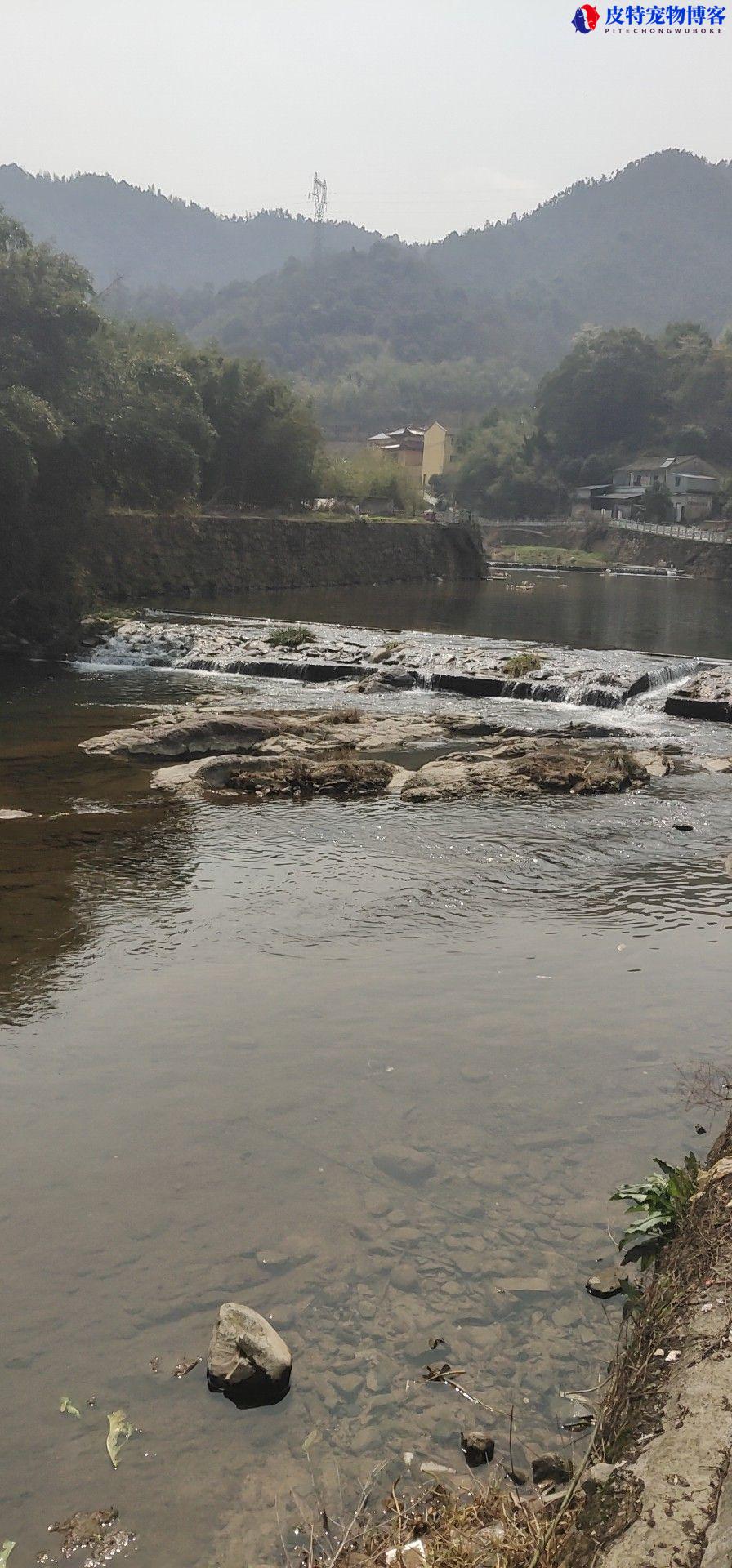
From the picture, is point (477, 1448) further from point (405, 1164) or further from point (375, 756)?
point (375, 756)

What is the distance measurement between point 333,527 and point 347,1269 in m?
46.6

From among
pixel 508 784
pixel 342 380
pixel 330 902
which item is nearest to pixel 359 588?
pixel 508 784

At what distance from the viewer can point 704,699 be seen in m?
20.1

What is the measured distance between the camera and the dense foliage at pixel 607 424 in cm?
10431

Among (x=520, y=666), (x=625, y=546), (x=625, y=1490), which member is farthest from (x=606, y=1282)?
(x=625, y=546)

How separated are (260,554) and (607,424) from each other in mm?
73923

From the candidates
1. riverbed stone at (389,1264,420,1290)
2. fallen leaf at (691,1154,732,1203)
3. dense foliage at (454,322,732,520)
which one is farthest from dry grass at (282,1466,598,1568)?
dense foliage at (454,322,732,520)

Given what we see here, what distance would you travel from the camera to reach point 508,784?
530 inches

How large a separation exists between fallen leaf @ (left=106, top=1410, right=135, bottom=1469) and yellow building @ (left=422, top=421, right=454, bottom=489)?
119 m

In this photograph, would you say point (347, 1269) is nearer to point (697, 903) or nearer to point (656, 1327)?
point (656, 1327)

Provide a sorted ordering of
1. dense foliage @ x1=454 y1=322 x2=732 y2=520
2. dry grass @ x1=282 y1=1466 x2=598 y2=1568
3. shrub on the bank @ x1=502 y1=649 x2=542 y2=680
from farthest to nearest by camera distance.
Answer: dense foliage @ x1=454 y1=322 x2=732 y2=520 < shrub on the bank @ x1=502 y1=649 x2=542 y2=680 < dry grass @ x1=282 y1=1466 x2=598 y2=1568

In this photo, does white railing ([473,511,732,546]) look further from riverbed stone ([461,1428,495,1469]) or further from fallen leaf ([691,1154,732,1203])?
riverbed stone ([461,1428,495,1469])

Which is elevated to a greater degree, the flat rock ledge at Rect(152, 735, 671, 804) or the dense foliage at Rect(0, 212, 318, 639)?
the dense foliage at Rect(0, 212, 318, 639)

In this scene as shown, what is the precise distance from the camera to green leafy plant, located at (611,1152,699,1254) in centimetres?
465
